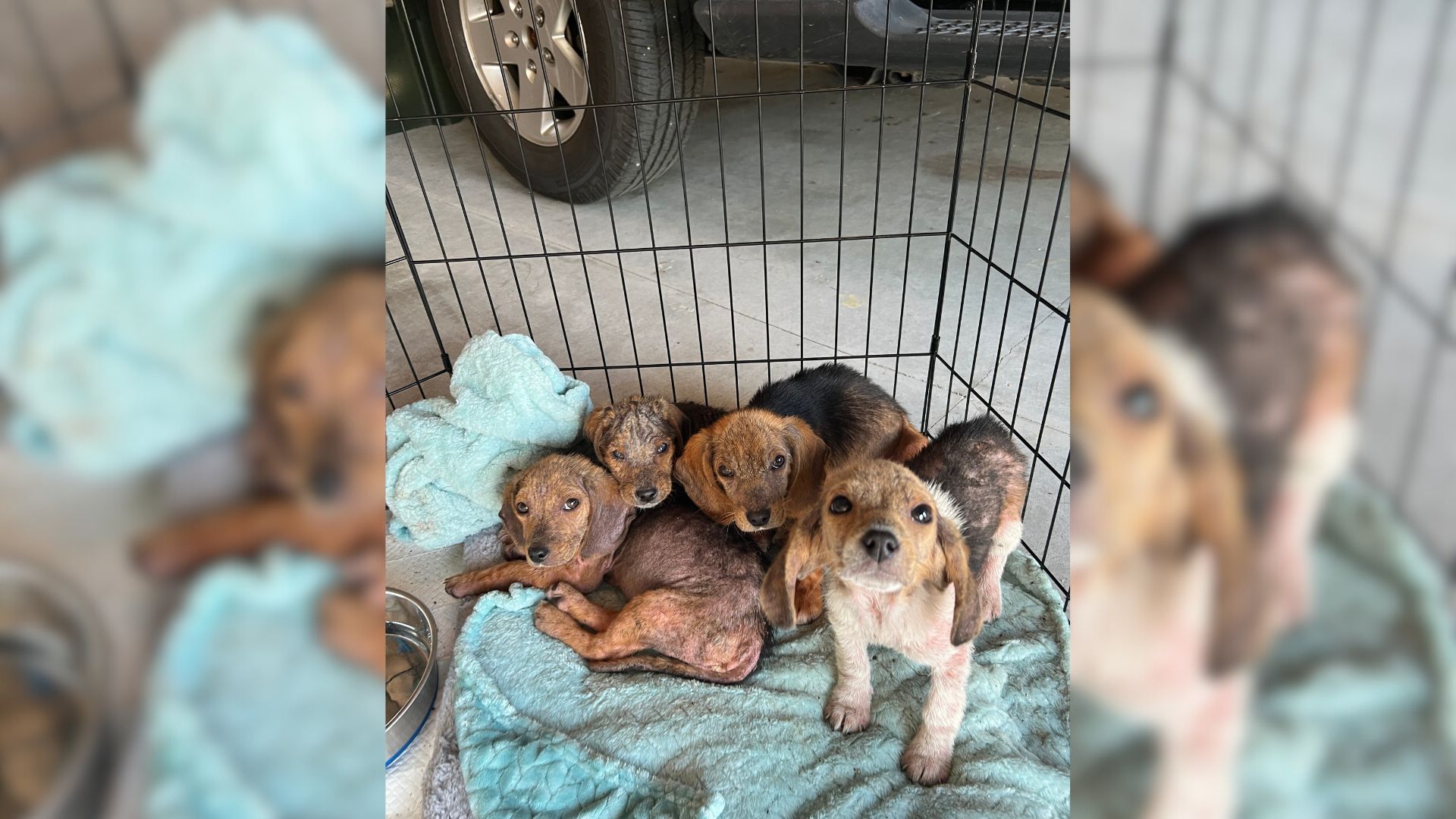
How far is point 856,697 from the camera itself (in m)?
2.23

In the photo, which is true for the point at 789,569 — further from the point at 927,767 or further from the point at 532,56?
the point at 532,56

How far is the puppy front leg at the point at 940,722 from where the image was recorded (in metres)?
2.06

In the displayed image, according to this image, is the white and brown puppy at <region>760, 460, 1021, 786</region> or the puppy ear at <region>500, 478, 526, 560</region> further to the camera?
the puppy ear at <region>500, 478, 526, 560</region>

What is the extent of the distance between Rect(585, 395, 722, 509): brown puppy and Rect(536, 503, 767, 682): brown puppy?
0.14 m

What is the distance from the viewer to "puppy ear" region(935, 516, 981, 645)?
5.85 ft
